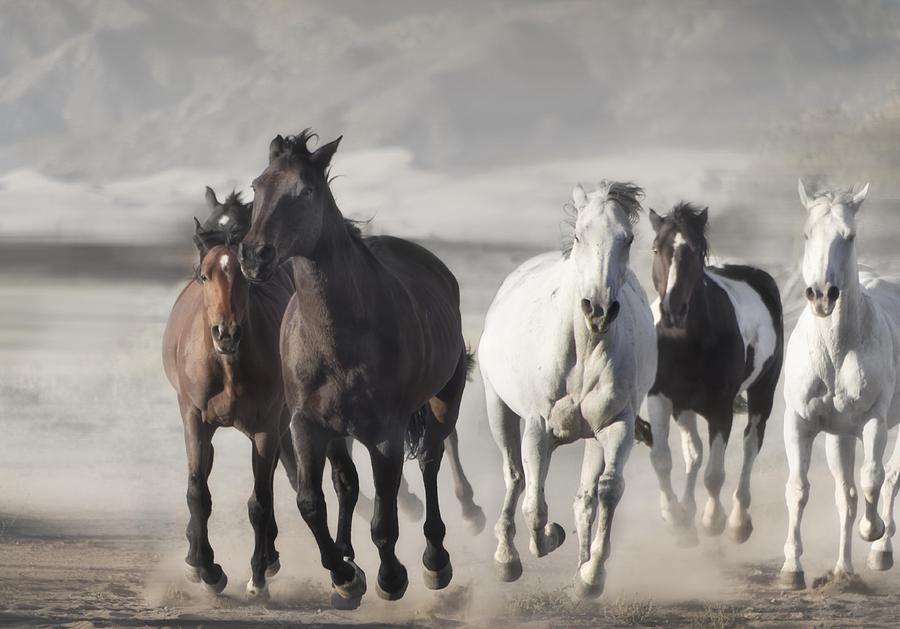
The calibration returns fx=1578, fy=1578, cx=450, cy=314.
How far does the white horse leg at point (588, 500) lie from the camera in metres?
8.52

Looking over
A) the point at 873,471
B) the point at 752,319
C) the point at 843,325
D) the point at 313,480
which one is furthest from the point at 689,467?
the point at 313,480

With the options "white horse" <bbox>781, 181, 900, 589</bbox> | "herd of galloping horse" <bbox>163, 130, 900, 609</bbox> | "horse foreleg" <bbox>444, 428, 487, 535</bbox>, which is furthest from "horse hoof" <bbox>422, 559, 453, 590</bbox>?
"white horse" <bbox>781, 181, 900, 589</bbox>

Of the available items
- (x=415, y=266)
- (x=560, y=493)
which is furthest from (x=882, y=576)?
(x=560, y=493)

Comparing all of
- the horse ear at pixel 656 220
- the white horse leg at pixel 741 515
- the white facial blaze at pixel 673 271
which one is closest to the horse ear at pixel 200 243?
the white facial blaze at pixel 673 271

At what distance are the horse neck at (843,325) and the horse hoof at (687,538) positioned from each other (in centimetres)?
187

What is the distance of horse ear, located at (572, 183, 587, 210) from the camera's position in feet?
27.1

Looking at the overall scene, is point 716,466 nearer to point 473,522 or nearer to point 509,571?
point 473,522

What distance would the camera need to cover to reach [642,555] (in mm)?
11352

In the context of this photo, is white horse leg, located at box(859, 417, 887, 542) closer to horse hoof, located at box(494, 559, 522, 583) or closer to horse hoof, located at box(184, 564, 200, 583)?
horse hoof, located at box(494, 559, 522, 583)

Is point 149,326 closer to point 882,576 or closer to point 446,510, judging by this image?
point 446,510

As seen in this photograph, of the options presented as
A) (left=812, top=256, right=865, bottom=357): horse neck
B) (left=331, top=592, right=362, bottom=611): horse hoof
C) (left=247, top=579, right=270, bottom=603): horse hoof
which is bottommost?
(left=331, top=592, right=362, bottom=611): horse hoof

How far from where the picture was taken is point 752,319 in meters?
11.4

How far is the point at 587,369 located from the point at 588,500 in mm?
719

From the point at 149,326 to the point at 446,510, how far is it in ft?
48.9
